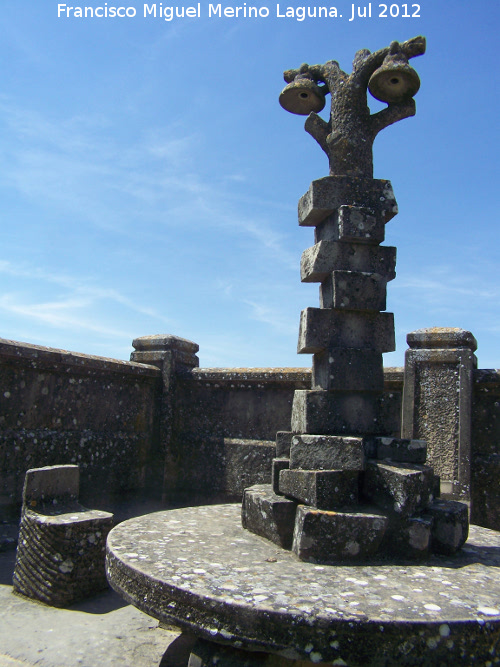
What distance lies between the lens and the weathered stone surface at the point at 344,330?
152 inches

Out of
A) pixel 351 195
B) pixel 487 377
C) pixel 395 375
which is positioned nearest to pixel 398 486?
pixel 351 195

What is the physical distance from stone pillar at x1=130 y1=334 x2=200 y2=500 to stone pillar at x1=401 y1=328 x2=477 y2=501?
2702 millimetres

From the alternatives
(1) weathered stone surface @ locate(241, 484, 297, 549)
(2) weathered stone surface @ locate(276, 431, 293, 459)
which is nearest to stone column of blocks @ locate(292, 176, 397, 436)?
(2) weathered stone surface @ locate(276, 431, 293, 459)

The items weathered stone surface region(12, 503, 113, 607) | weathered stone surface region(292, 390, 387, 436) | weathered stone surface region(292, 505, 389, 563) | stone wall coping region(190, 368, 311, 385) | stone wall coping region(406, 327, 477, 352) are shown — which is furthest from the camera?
stone wall coping region(190, 368, 311, 385)

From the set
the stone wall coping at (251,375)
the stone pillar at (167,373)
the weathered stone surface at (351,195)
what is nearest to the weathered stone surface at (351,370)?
the weathered stone surface at (351,195)

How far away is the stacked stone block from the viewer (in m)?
3.28

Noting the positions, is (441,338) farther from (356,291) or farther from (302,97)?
(302,97)

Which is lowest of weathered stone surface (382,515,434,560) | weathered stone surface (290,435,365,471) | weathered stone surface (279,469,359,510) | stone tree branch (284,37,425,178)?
weathered stone surface (382,515,434,560)

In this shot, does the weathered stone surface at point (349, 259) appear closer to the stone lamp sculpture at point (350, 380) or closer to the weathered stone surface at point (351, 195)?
the stone lamp sculpture at point (350, 380)

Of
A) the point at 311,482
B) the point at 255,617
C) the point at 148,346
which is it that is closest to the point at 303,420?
the point at 311,482

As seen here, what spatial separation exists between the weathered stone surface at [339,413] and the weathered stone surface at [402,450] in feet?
0.72

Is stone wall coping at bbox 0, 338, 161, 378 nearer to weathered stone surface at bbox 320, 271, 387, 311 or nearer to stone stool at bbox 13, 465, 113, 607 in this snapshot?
stone stool at bbox 13, 465, 113, 607

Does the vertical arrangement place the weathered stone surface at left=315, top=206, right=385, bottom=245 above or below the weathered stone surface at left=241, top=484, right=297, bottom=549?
above

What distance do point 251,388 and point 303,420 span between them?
103 inches
